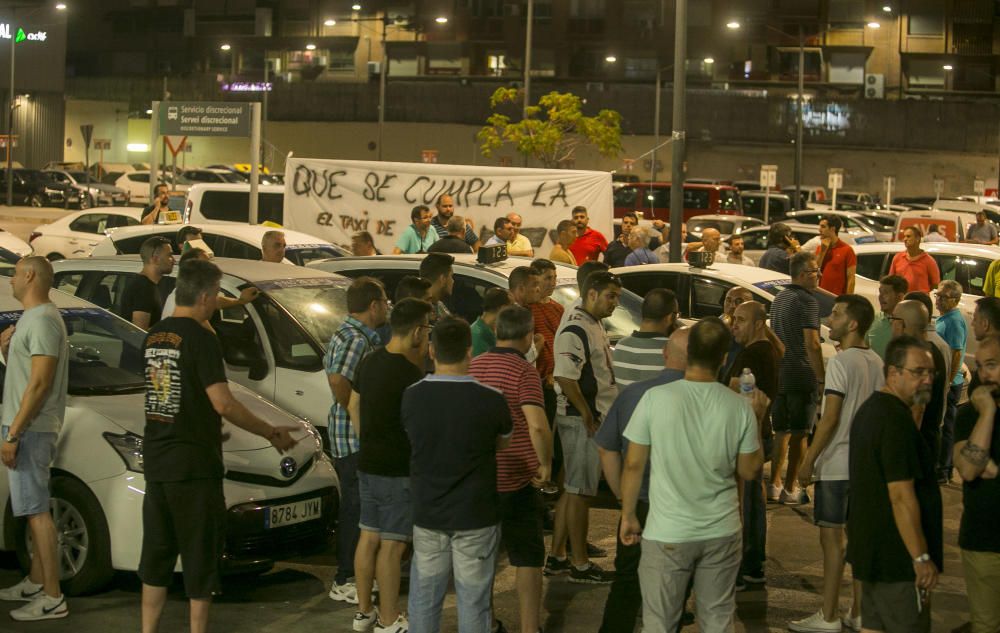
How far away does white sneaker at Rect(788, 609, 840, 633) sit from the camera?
290 inches

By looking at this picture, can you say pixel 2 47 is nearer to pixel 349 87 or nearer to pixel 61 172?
pixel 61 172

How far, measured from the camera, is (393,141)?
66062mm

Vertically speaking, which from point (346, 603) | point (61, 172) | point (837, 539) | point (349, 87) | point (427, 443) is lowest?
point (346, 603)

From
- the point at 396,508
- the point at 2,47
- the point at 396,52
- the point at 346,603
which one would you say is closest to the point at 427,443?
the point at 396,508

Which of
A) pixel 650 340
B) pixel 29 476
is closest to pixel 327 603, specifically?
pixel 29 476

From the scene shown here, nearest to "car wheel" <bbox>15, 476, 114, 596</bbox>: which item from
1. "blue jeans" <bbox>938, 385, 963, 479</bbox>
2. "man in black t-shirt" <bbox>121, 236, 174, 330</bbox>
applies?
"man in black t-shirt" <bbox>121, 236, 174, 330</bbox>

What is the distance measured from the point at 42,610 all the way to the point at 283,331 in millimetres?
3258

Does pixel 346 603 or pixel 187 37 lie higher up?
pixel 187 37

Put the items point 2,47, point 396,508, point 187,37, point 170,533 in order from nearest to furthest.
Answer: point 170,533
point 396,508
point 2,47
point 187,37

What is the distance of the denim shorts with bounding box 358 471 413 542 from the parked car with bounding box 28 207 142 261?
56.6 feet

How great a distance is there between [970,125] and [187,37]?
46.4 meters

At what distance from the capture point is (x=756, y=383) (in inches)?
334

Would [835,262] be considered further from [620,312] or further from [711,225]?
[711,225]

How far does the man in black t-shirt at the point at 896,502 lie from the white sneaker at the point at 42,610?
158 inches
